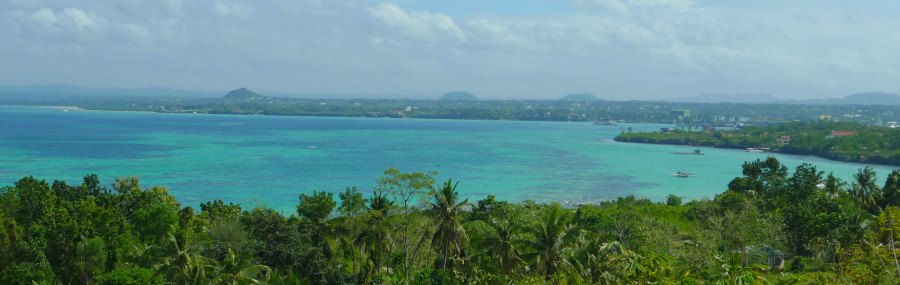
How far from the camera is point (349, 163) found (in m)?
91.6

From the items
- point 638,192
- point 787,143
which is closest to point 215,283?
point 638,192

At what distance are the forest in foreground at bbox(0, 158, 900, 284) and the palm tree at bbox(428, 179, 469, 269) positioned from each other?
0.05m

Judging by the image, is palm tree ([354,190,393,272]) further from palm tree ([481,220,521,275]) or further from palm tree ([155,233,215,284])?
palm tree ([155,233,215,284])

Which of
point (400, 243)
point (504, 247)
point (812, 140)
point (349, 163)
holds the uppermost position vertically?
point (504, 247)

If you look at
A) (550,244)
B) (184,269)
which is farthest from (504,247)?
(184,269)

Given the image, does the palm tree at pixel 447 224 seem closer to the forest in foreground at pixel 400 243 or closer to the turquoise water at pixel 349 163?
the forest in foreground at pixel 400 243

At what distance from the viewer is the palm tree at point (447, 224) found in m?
25.9

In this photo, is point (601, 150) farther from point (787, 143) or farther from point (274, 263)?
point (274, 263)

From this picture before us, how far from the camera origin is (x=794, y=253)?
39.3 meters

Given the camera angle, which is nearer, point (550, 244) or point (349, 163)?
point (550, 244)

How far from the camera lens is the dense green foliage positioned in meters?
110

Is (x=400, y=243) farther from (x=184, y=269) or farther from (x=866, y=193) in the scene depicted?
(x=866, y=193)

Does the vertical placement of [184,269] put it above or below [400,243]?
above

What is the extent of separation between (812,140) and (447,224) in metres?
115
